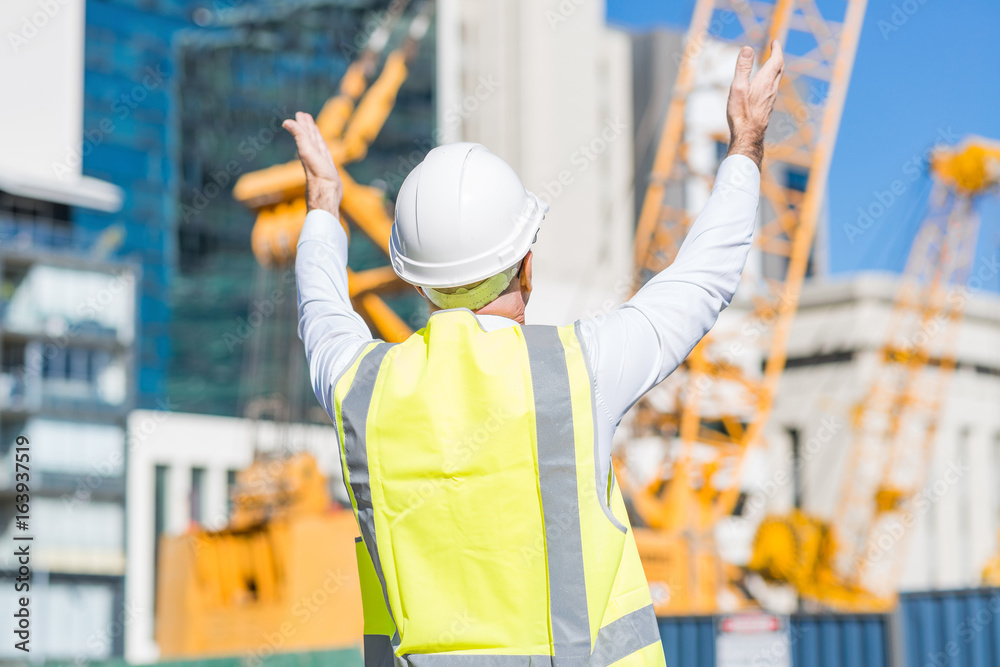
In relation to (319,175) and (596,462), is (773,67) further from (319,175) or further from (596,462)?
(319,175)

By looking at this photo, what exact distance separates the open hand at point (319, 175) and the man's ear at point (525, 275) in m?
0.50

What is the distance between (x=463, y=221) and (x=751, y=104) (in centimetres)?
48

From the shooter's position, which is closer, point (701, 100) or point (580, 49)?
point (580, 49)

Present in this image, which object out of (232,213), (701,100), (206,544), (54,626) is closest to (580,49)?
(701,100)

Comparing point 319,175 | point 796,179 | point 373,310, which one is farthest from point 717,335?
point 796,179

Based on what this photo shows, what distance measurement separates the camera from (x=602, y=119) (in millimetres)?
54875

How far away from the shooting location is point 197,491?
5000 cm

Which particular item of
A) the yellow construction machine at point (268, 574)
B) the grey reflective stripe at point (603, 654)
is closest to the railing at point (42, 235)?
the yellow construction machine at point (268, 574)

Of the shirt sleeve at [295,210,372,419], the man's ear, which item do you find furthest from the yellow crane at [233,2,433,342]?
the man's ear

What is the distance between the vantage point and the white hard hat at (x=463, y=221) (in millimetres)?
1857

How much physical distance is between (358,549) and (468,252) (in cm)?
48

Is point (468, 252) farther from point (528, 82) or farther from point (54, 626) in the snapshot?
point (528, 82)

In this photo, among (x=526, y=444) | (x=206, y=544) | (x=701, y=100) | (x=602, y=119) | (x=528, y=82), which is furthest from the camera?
(x=701, y=100)

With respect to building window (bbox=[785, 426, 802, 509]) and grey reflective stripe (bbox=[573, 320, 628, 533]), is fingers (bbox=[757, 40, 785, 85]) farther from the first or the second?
building window (bbox=[785, 426, 802, 509])
